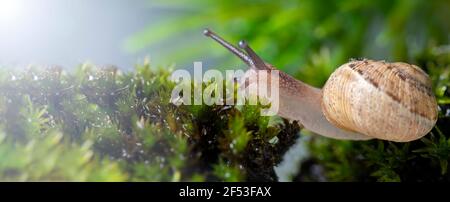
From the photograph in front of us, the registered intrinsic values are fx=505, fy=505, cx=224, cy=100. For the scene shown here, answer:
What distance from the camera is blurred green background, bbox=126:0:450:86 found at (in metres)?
1.62

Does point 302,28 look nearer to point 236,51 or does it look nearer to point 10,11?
point 236,51

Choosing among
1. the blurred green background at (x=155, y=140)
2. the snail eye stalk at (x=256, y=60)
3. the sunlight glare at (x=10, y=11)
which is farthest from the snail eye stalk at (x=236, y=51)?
the sunlight glare at (x=10, y=11)

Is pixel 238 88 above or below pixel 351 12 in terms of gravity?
below

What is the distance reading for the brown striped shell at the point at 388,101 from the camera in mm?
738

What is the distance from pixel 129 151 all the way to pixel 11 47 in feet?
1.53

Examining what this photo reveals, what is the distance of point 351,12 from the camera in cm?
171

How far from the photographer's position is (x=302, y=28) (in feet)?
5.66

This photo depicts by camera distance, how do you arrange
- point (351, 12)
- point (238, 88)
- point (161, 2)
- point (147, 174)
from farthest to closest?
1. point (161, 2)
2. point (351, 12)
3. point (238, 88)
4. point (147, 174)

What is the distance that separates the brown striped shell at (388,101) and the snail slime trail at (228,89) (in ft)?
0.39

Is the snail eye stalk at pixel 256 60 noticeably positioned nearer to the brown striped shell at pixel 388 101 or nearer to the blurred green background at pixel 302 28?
the brown striped shell at pixel 388 101

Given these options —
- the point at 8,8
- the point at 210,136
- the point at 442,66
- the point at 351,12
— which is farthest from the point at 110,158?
the point at 351,12

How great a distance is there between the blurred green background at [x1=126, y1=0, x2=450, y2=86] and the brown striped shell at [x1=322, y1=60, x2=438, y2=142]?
29.1 inches

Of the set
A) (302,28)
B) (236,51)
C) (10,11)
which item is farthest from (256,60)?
(302,28)

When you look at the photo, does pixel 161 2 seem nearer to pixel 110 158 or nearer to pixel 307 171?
pixel 307 171
